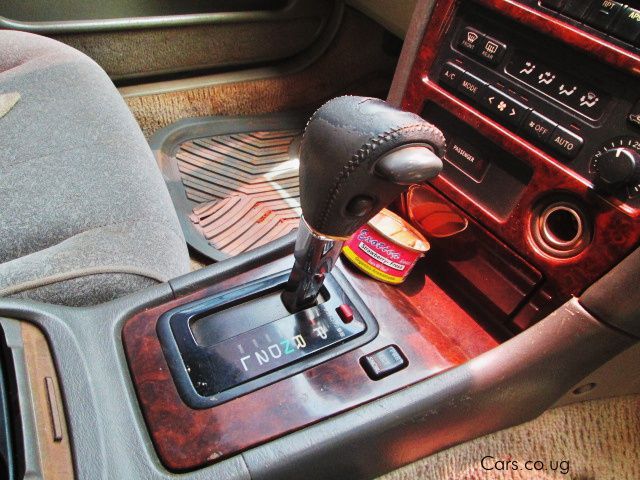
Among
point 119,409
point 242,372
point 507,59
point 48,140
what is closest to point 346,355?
point 242,372

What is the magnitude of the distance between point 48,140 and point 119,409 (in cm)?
48

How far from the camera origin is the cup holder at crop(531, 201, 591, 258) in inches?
22.0

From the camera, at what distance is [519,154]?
1.97ft

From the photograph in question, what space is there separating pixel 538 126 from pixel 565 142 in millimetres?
36

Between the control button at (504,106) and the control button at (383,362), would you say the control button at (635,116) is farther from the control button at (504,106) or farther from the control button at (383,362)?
the control button at (383,362)

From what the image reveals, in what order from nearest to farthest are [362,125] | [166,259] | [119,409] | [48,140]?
[362,125], [119,409], [166,259], [48,140]

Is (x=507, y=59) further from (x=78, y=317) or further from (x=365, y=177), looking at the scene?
(x=78, y=317)

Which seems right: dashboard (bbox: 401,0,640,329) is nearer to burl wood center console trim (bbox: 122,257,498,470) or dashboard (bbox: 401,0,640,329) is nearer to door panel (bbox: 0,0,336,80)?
burl wood center console trim (bbox: 122,257,498,470)

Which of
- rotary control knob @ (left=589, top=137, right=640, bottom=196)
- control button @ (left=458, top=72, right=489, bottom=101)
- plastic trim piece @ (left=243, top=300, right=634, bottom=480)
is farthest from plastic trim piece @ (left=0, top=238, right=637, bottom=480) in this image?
control button @ (left=458, top=72, right=489, bottom=101)

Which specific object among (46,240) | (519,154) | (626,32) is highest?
(626,32)

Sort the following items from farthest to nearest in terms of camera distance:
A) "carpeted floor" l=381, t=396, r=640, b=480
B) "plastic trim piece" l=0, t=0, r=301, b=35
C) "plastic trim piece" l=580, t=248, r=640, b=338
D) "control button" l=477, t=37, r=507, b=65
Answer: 1. "plastic trim piece" l=0, t=0, r=301, b=35
2. "carpeted floor" l=381, t=396, r=640, b=480
3. "control button" l=477, t=37, r=507, b=65
4. "plastic trim piece" l=580, t=248, r=640, b=338

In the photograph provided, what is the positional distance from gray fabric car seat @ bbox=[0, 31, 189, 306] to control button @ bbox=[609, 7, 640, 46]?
0.56 meters

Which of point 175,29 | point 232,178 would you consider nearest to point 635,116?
point 232,178

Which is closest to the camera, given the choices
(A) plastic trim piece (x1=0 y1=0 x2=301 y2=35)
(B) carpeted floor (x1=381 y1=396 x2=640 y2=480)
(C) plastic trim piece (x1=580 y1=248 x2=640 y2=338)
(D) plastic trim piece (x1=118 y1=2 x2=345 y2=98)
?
(C) plastic trim piece (x1=580 y1=248 x2=640 y2=338)
